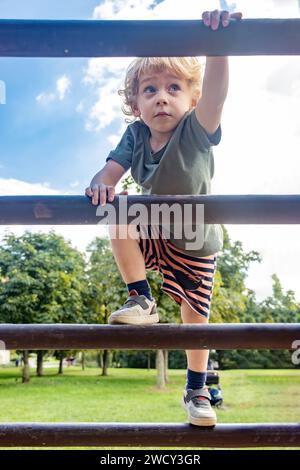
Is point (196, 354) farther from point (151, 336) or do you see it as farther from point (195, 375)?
point (151, 336)

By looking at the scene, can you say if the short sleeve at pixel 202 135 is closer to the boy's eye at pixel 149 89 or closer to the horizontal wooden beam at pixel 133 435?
the boy's eye at pixel 149 89

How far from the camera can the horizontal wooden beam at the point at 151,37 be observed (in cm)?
78

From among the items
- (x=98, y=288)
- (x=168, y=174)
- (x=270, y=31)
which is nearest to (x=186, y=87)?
(x=168, y=174)

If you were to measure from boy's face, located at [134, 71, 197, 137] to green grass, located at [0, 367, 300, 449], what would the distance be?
8207mm

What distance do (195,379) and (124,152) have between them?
54cm

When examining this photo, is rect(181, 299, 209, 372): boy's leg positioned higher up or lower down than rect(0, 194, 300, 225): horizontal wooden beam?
lower down

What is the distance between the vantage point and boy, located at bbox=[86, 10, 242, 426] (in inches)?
46.2

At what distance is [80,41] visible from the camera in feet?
2.60

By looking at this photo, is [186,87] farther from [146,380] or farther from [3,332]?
[146,380]

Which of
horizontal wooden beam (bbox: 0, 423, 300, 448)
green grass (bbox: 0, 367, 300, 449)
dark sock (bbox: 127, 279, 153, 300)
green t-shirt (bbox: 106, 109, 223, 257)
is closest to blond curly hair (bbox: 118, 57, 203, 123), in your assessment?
green t-shirt (bbox: 106, 109, 223, 257)

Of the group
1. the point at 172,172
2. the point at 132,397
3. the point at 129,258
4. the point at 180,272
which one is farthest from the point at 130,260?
the point at 132,397

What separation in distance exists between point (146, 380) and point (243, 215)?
1735 cm

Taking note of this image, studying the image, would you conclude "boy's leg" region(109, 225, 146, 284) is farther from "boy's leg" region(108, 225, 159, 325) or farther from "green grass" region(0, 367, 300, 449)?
"green grass" region(0, 367, 300, 449)

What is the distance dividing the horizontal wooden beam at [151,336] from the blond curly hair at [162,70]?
0.63m
